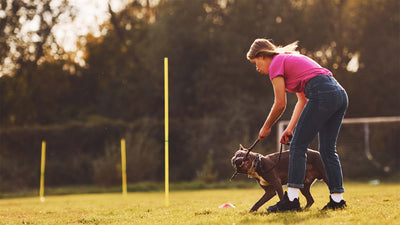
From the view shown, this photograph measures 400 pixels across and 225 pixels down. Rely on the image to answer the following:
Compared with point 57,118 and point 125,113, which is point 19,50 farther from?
point 125,113

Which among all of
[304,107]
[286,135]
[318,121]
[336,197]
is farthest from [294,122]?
[336,197]

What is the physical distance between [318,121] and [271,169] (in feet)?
3.27

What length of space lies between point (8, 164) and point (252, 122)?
1023 cm

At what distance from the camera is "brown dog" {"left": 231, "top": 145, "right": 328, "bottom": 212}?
5465 millimetres

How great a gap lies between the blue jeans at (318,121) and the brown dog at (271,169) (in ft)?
1.67

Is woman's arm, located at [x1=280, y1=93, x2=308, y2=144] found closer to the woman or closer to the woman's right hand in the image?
the woman's right hand

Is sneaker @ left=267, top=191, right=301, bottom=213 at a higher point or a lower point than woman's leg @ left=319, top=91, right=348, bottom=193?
lower

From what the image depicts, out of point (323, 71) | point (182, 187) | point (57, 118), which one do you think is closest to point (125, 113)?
point (57, 118)

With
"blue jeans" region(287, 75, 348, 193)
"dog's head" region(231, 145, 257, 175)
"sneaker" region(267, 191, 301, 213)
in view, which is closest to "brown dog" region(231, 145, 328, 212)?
"dog's head" region(231, 145, 257, 175)

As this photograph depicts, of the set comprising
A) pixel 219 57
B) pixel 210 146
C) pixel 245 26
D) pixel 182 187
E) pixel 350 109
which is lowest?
pixel 182 187

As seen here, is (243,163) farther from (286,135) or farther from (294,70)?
(294,70)

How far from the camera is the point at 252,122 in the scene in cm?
2053

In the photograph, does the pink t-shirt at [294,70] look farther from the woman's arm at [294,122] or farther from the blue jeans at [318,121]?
the woman's arm at [294,122]

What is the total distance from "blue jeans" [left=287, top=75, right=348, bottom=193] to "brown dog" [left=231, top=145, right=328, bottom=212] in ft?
1.67
